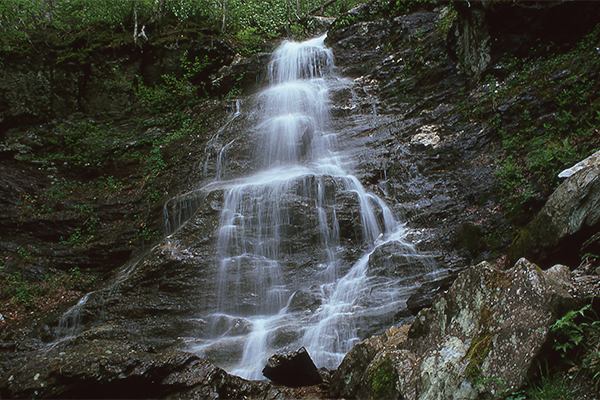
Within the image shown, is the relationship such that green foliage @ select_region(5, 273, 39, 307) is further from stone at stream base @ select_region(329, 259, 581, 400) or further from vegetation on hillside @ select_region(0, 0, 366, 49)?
stone at stream base @ select_region(329, 259, 581, 400)

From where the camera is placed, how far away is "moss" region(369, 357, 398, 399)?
3.47m

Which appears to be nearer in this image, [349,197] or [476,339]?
[476,339]

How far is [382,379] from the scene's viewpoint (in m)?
3.59

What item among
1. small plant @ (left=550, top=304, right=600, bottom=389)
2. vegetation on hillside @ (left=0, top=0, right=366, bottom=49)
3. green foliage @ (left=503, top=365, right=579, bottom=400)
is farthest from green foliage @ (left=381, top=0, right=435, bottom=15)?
green foliage @ (left=503, top=365, right=579, bottom=400)

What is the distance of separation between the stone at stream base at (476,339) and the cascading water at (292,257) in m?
2.57

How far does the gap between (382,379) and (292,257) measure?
505cm

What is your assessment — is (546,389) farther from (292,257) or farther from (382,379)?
(292,257)

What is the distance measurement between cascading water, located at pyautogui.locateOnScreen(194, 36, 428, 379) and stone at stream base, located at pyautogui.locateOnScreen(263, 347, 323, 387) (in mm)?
999

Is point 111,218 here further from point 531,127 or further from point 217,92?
point 531,127

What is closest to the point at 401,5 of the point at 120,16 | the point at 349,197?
the point at 349,197

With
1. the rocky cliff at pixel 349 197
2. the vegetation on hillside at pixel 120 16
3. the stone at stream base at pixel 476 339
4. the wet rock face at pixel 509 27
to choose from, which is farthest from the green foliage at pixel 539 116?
the vegetation on hillside at pixel 120 16

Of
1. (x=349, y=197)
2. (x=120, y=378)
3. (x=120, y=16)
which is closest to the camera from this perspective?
(x=120, y=378)

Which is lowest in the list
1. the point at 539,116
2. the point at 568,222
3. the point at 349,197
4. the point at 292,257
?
the point at 568,222

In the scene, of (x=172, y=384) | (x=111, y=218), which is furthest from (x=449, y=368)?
(x=111, y=218)
